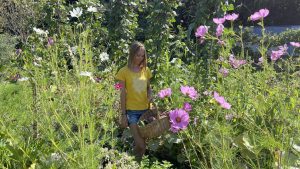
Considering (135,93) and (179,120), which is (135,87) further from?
(179,120)

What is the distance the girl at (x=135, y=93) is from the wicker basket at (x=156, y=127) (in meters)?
0.07

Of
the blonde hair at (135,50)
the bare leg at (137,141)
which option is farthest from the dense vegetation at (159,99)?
the blonde hair at (135,50)

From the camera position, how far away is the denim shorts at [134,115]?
3963 millimetres

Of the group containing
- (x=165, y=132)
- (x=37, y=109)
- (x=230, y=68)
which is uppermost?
(x=230, y=68)

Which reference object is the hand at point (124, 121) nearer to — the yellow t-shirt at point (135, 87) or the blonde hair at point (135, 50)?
the yellow t-shirt at point (135, 87)

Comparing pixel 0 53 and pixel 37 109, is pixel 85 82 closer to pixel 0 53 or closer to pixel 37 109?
pixel 37 109

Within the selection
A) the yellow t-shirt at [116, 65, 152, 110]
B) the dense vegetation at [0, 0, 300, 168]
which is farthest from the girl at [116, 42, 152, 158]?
the dense vegetation at [0, 0, 300, 168]

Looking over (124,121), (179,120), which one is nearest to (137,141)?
(124,121)

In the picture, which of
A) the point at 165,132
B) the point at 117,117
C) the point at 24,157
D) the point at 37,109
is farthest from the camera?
the point at 117,117

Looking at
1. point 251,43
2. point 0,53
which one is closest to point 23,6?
point 0,53

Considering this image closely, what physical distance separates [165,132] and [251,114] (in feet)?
2.74

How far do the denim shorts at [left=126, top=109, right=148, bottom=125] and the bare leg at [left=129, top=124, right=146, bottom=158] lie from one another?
5 centimetres

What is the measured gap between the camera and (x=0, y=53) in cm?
881

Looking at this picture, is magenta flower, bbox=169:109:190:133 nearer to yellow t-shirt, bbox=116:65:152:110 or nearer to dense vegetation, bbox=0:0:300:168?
dense vegetation, bbox=0:0:300:168
